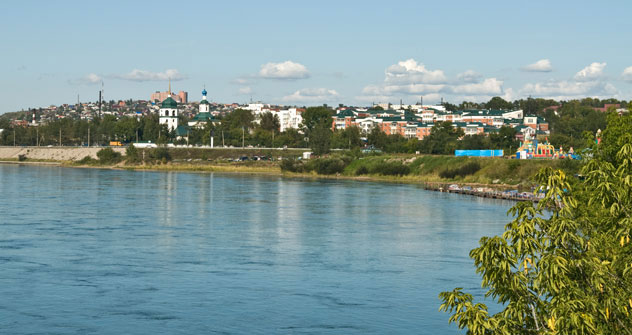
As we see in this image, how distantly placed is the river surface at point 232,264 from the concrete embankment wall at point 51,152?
96976 mm

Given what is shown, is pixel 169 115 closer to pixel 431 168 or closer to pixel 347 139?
pixel 347 139

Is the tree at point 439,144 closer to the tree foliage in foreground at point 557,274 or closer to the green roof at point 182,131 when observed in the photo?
the green roof at point 182,131

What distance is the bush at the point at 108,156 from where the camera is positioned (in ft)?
495

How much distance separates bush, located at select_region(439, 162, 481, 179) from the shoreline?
2130mm

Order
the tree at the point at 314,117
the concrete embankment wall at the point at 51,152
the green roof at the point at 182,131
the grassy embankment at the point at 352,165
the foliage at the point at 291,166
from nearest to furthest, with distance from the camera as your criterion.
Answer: the grassy embankment at the point at 352,165 → the foliage at the point at 291,166 → the concrete embankment wall at the point at 51,152 → the tree at the point at 314,117 → the green roof at the point at 182,131

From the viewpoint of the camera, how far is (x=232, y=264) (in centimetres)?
3706

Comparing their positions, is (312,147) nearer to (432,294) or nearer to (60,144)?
(60,144)

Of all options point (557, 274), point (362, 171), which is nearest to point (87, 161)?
point (362, 171)

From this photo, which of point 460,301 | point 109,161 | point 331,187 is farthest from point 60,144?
point 460,301

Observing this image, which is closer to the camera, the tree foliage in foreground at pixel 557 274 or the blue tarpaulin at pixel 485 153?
the tree foliage in foreground at pixel 557 274

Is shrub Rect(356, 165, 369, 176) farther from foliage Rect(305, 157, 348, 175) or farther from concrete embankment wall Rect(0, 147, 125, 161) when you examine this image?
concrete embankment wall Rect(0, 147, 125, 161)

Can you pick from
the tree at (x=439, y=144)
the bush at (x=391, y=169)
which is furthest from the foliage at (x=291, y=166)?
the tree at (x=439, y=144)

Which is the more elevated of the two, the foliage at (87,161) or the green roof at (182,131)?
the green roof at (182,131)

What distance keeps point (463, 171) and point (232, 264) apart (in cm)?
6774
